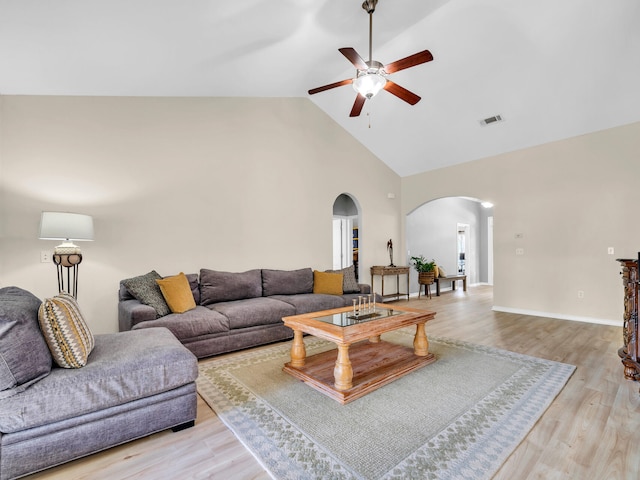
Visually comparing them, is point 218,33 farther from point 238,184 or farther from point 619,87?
point 619,87

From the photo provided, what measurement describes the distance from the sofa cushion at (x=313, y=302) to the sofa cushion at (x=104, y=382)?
1.95m

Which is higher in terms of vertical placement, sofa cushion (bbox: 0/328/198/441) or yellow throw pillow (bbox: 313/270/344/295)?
yellow throw pillow (bbox: 313/270/344/295)

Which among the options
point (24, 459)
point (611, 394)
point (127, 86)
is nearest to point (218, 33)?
point (127, 86)

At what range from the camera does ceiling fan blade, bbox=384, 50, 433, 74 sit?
8.54 ft

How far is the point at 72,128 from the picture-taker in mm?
3562

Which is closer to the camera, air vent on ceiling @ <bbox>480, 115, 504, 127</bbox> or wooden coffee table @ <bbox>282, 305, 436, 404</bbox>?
wooden coffee table @ <bbox>282, 305, 436, 404</bbox>

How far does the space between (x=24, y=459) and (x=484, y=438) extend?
7.86ft

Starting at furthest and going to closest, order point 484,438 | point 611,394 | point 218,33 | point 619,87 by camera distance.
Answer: point 619,87 < point 218,33 < point 611,394 < point 484,438

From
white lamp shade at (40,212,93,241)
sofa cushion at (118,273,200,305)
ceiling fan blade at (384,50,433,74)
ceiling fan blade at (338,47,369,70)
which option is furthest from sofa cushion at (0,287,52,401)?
ceiling fan blade at (384,50,433,74)

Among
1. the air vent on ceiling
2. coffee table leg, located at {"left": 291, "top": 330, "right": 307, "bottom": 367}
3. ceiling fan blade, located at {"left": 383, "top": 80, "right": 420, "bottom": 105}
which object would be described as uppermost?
the air vent on ceiling

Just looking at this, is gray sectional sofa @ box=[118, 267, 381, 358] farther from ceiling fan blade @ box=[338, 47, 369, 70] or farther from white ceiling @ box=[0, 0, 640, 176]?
ceiling fan blade @ box=[338, 47, 369, 70]

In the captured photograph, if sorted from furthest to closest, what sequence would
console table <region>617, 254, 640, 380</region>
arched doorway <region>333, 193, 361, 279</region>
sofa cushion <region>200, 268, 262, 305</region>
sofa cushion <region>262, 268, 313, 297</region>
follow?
1. arched doorway <region>333, 193, 361, 279</region>
2. sofa cushion <region>262, 268, 313, 297</region>
3. sofa cushion <region>200, 268, 262, 305</region>
4. console table <region>617, 254, 640, 380</region>

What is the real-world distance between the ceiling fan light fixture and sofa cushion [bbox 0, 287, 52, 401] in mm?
2839

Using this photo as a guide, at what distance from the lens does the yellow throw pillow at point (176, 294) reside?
3.38 m
